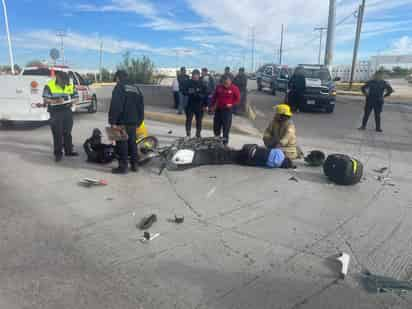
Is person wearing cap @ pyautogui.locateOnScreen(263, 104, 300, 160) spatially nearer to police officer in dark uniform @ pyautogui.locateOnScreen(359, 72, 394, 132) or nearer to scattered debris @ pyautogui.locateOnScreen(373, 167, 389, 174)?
scattered debris @ pyautogui.locateOnScreen(373, 167, 389, 174)

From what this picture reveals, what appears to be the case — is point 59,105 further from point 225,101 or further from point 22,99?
point 22,99

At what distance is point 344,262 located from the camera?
3137 millimetres

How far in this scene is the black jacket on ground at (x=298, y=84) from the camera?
49.5 ft

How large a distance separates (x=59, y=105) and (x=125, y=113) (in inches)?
68.0

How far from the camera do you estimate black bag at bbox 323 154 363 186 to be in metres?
5.44

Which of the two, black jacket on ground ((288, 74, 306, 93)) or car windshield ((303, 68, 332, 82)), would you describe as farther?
car windshield ((303, 68, 332, 82))

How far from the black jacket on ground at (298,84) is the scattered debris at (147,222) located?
12676 mm

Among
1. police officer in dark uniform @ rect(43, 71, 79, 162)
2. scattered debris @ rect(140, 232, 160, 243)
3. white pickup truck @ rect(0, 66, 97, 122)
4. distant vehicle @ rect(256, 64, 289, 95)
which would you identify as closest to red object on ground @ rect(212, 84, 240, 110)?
police officer in dark uniform @ rect(43, 71, 79, 162)

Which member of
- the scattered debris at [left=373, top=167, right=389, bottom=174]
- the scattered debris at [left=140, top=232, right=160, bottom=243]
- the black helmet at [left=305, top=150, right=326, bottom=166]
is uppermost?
the black helmet at [left=305, top=150, right=326, bottom=166]

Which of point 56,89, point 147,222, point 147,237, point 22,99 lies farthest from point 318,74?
point 147,237

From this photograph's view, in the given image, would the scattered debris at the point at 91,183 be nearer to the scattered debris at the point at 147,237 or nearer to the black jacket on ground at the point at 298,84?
the scattered debris at the point at 147,237

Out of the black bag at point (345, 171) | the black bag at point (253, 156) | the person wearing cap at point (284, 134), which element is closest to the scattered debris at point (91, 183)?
the black bag at point (253, 156)

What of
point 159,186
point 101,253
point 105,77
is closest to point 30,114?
point 159,186

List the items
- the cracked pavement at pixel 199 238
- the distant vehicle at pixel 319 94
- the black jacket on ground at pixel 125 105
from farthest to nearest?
the distant vehicle at pixel 319 94 < the black jacket on ground at pixel 125 105 < the cracked pavement at pixel 199 238
